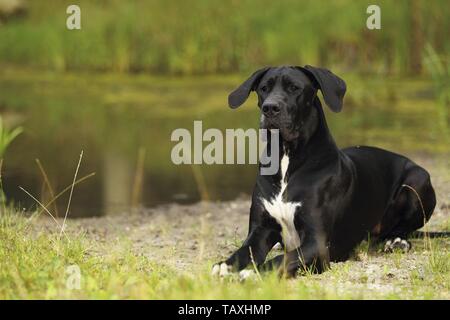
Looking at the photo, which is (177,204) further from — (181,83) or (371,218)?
(181,83)

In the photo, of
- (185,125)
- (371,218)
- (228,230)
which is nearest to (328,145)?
(371,218)

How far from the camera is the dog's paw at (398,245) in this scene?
21.1ft

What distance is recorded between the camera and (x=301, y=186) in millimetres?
5680

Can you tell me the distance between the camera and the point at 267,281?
15.3 feet

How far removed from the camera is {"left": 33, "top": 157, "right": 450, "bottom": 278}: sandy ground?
638cm

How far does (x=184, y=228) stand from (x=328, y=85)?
285 centimetres

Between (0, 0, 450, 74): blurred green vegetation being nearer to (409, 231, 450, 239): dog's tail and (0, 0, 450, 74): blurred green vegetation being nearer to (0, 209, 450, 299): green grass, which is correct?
(409, 231, 450, 239): dog's tail

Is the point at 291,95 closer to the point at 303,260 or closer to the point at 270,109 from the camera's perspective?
the point at 270,109

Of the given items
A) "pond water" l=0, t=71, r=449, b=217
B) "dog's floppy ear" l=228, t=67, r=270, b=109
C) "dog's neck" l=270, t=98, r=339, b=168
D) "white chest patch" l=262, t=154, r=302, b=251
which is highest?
"dog's floppy ear" l=228, t=67, r=270, b=109

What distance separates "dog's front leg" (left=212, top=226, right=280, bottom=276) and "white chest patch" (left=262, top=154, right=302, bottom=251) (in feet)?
0.29

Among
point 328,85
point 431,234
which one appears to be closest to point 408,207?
point 431,234


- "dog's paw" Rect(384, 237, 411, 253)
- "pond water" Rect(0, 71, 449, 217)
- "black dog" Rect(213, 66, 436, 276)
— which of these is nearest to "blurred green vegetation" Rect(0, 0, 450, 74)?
"pond water" Rect(0, 71, 449, 217)

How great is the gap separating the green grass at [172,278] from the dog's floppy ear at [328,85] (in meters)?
0.99
